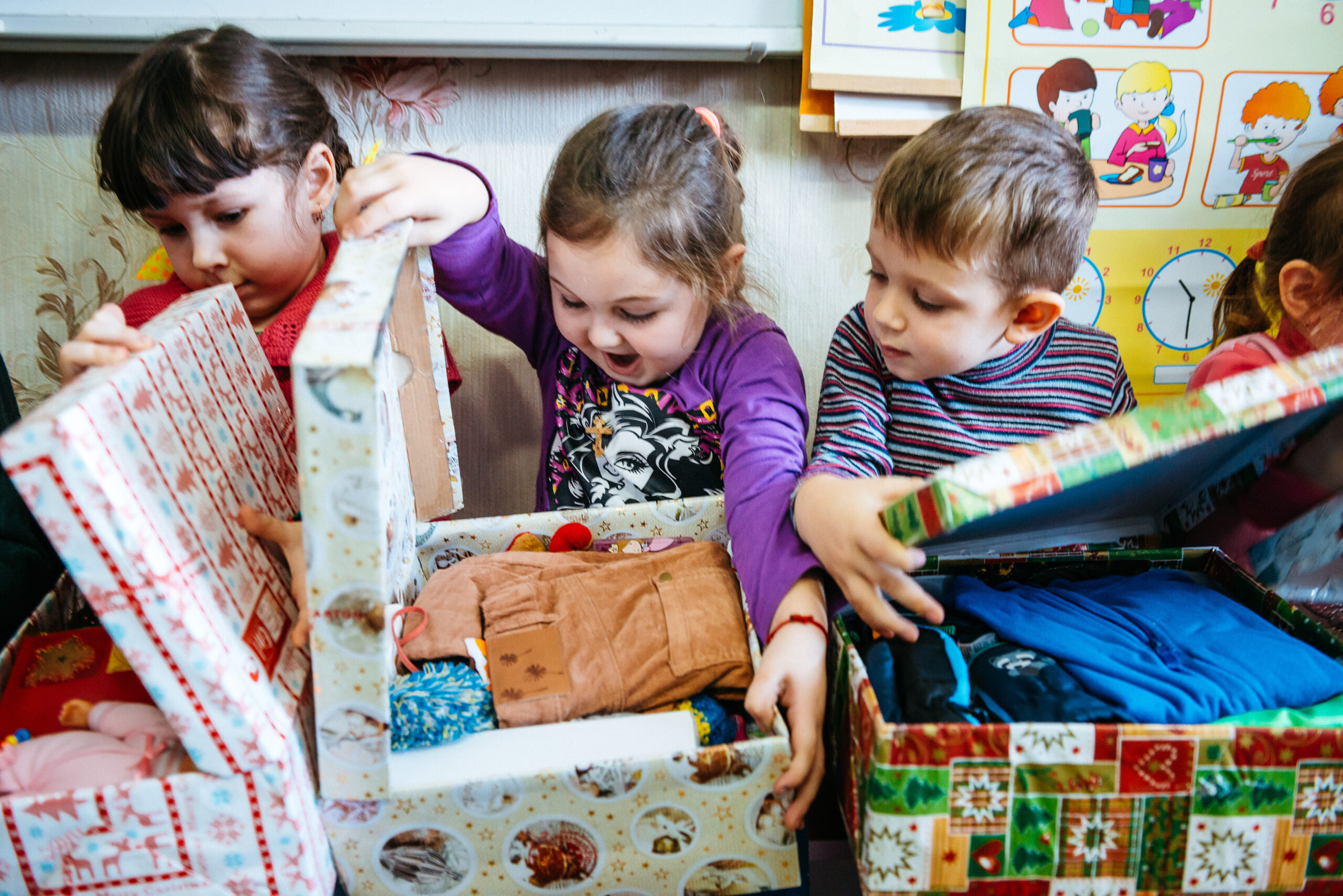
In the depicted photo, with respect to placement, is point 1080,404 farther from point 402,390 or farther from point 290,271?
point 290,271

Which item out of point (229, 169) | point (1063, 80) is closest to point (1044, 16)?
point (1063, 80)

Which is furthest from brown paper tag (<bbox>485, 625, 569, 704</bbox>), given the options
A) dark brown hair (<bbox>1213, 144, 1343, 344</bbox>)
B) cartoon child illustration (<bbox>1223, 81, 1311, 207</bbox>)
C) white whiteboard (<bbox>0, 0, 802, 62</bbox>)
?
cartoon child illustration (<bbox>1223, 81, 1311, 207</bbox>)

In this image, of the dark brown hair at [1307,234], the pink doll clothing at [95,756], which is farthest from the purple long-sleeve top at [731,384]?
the dark brown hair at [1307,234]

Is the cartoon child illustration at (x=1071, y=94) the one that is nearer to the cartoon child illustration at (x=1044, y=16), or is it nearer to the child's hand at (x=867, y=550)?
the cartoon child illustration at (x=1044, y=16)

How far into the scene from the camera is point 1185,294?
3.52 feet

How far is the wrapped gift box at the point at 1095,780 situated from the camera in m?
0.44

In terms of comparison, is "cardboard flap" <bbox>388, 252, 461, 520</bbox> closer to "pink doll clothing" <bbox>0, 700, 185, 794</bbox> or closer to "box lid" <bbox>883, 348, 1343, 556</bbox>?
"pink doll clothing" <bbox>0, 700, 185, 794</bbox>

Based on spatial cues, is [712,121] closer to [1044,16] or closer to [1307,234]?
[1044,16]

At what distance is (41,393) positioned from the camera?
40.1 inches

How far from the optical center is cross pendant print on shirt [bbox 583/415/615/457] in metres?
0.88

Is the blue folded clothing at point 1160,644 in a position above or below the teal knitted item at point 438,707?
above

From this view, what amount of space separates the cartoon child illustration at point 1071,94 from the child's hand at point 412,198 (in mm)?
696

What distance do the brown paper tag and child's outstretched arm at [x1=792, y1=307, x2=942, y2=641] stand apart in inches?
8.2

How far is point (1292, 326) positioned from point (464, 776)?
0.90 meters
